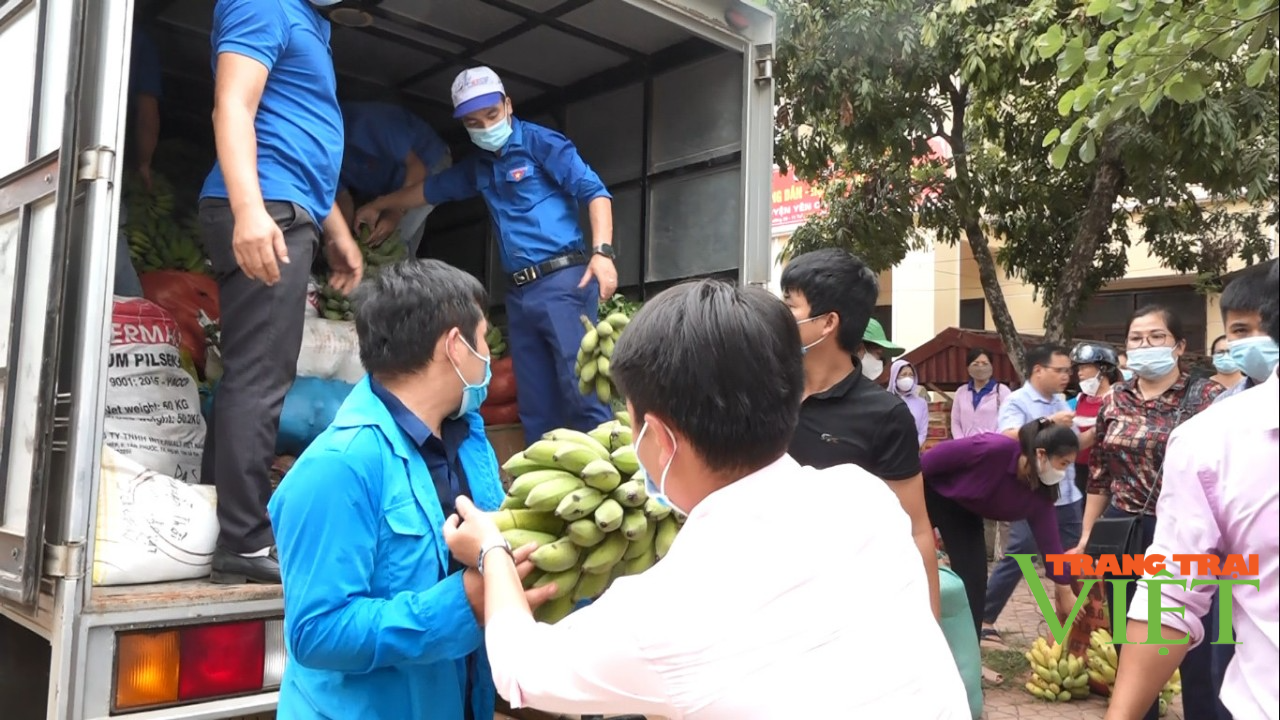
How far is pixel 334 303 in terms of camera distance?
3830 mm

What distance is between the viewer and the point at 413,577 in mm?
1805

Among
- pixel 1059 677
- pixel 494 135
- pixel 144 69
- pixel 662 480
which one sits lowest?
pixel 1059 677

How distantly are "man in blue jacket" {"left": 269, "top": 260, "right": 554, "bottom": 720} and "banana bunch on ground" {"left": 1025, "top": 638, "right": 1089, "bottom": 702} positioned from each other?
424 centimetres

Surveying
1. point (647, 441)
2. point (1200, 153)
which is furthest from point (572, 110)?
point (1200, 153)

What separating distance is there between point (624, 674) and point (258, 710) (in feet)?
4.81

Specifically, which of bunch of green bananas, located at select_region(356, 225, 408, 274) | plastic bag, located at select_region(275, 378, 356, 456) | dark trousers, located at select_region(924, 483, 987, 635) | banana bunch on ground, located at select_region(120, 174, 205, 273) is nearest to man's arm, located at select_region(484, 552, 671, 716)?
plastic bag, located at select_region(275, 378, 356, 456)

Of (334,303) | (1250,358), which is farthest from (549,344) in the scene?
(1250,358)

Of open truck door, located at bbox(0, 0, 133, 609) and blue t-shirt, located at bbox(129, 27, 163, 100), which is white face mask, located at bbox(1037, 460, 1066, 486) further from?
blue t-shirt, located at bbox(129, 27, 163, 100)

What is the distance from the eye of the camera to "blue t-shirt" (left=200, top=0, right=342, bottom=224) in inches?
111

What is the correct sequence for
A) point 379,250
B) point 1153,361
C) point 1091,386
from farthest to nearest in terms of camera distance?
point 1091,386, point 379,250, point 1153,361

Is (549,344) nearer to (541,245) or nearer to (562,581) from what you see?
(541,245)

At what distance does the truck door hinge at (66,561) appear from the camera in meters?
2.13

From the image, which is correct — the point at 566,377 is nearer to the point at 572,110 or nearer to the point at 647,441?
the point at 572,110

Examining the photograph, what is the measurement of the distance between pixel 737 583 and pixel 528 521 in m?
0.65
